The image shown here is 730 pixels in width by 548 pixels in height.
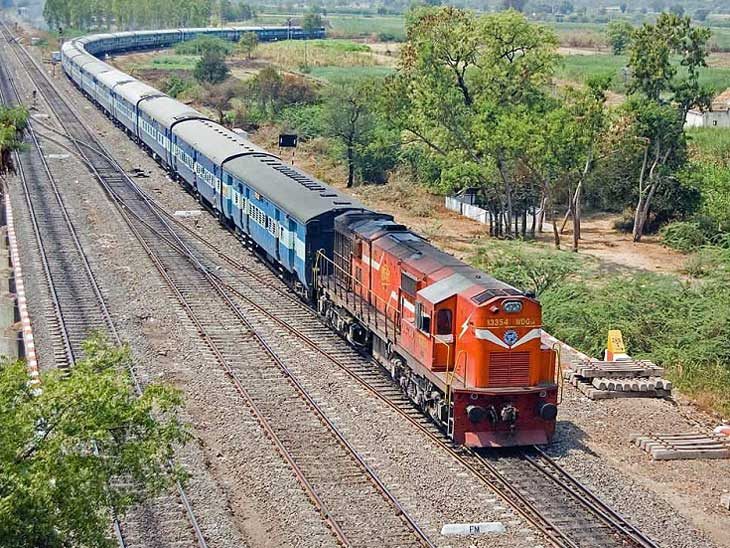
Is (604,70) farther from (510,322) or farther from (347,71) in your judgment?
(510,322)

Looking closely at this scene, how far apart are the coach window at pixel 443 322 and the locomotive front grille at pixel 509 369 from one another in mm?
1060

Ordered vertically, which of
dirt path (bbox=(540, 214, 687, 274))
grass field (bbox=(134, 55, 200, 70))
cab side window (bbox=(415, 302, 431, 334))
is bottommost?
dirt path (bbox=(540, 214, 687, 274))

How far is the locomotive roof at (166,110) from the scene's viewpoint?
45.0m

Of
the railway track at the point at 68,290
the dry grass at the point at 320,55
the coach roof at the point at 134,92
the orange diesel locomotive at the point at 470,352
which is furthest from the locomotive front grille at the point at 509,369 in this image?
the dry grass at the point at 320,55

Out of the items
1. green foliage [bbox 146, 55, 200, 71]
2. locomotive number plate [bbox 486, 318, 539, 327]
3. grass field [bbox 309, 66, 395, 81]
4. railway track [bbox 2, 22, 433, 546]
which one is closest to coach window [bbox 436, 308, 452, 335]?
locomotive number plate [bbox 486, 318, 539, 327]

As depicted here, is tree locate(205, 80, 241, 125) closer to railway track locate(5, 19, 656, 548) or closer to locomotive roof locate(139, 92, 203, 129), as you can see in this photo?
locomotive roof locate(139, 92, 203, 129)

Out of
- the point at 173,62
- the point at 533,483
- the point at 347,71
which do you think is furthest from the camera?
the point at 173,62

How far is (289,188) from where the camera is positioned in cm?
2850

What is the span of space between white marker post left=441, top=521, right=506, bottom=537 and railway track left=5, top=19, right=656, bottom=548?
578 millimetres

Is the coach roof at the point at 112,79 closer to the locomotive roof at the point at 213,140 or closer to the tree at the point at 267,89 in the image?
the tree at the point at 267,89

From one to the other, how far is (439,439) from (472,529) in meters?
3.57

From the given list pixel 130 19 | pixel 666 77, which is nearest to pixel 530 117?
pixel 666 77

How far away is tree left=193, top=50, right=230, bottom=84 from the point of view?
7806cm

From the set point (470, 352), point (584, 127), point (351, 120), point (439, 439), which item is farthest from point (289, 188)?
point (351, 120)
